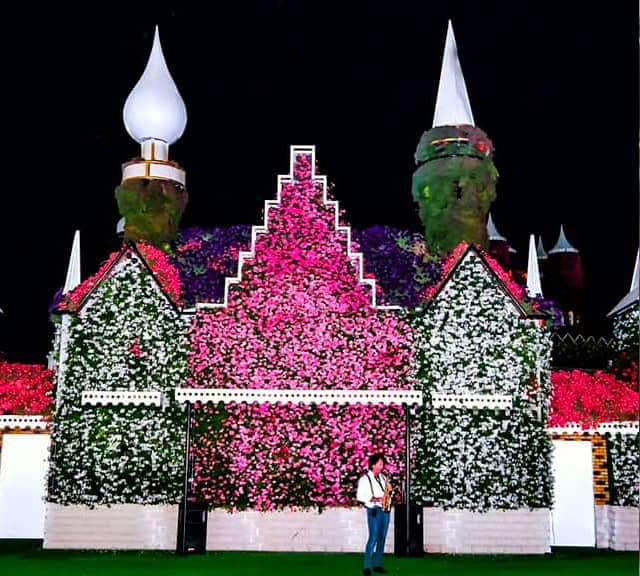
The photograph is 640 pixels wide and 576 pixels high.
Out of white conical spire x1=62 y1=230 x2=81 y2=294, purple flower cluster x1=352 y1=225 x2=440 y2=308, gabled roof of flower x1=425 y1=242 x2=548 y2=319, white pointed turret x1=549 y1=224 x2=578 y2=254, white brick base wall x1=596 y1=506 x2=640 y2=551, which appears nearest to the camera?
gabled roof of flower x1=425 y1=242 x2=548 y2=319

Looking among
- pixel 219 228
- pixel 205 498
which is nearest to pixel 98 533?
pixel 205 498

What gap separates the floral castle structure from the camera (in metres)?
16.8

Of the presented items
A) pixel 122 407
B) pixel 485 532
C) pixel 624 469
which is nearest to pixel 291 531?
pixel 485 532

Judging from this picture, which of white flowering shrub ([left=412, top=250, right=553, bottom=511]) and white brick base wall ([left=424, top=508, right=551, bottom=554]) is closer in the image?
white brick base wall ([left=424, top=508, right=551, bottom=554])

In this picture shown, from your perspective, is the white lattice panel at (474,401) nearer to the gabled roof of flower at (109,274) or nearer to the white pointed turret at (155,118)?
the gabled roof of flower at (109,274)

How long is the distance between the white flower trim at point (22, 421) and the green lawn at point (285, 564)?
2439mm

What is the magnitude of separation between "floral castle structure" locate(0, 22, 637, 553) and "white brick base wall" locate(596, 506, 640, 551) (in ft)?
0.97

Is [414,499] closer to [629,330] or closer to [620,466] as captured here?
[620,466]

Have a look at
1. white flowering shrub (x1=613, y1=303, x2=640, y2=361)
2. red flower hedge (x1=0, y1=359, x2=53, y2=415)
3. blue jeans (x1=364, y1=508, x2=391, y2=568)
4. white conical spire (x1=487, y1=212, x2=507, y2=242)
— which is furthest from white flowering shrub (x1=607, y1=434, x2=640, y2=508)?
white conical spire (x1=487, y1=212, x2=507, y2=242)

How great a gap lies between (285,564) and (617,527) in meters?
7.37

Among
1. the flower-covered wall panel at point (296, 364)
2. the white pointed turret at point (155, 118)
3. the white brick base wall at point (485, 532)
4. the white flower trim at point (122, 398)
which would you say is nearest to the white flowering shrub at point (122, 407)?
the white flower trim at point (122, 398)

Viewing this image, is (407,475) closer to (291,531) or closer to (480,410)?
(480,410)

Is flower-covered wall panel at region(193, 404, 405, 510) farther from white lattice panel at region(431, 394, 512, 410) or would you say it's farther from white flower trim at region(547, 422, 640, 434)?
white flower trim at region(547, 422, 640, 434)

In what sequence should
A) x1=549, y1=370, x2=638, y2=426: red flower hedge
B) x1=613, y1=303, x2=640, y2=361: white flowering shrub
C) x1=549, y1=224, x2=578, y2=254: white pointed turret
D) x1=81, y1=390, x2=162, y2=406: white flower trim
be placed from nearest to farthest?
1. x1=81, y1=390, x2=162, y2=406: white flower trim
2. x1=549, y1=370, x2=638, y2=426: red flower hedge
3. x1=613, y1=303, x2=640, y2=361: white flowering shrub
4. x1=549, y1=224, x2=578, y2=254: white pointed turret
